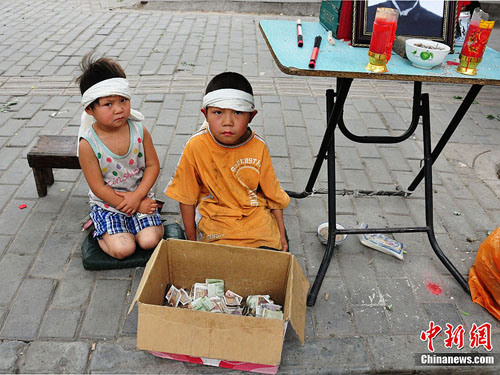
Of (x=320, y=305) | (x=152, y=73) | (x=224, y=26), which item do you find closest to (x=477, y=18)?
(x=320, y=305)

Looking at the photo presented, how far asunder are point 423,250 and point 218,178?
145 cm

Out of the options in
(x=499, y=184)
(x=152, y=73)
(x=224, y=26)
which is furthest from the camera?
(x=224, y=26)

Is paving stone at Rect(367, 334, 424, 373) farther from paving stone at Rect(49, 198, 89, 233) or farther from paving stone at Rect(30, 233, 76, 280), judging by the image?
paving stone at Rect(49, 198, 89, 233)

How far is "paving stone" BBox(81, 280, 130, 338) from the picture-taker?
6.54 feet

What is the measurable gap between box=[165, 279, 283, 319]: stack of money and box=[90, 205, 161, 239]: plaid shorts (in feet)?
1.59

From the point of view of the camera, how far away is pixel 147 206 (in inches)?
94.2

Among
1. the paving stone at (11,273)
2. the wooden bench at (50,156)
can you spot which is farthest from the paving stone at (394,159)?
the paving stone at (11,273)

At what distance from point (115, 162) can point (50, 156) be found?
0.69 m

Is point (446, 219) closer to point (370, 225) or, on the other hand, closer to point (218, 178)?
point (370, 225)

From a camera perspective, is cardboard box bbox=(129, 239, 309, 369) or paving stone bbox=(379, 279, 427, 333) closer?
cardboard box bbox=(129, 239, 309, 369)

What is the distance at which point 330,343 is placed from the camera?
200 centimetres

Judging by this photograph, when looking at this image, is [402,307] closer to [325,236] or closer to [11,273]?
[325,236]

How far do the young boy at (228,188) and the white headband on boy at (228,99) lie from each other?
0.23 ft

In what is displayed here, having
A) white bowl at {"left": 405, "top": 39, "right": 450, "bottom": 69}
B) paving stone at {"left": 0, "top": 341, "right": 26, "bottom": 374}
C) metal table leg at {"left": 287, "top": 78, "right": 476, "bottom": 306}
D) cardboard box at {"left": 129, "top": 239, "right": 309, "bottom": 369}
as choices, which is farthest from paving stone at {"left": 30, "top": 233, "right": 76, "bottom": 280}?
white bowl at {"left": 405, "top": 39, "right": 450, "bottom": 69}
